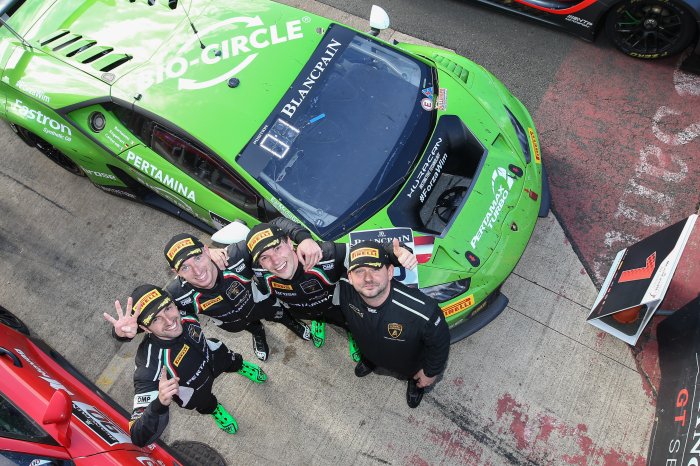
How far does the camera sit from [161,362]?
3.33m

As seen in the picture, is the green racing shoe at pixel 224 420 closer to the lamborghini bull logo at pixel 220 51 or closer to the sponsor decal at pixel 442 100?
the lamborghini bull logo at pixel 220 51

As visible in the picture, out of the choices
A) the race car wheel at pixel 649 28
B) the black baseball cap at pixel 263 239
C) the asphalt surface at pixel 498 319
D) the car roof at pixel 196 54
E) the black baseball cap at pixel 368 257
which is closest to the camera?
the black baseball cap at pixel 368 257

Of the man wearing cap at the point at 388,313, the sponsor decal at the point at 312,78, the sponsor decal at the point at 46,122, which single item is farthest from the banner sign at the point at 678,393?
the sponsor decal at the point at 46,122

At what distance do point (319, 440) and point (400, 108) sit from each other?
8.08ft

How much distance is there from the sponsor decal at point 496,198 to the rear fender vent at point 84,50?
2.87m

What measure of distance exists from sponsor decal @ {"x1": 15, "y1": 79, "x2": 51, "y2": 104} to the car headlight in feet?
10.5

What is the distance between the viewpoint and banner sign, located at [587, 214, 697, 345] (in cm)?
391

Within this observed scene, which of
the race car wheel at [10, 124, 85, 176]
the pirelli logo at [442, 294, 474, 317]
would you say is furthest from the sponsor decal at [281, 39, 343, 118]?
the race car wheel at [10, 124, 85, 176]

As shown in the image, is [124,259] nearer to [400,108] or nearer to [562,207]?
[400,108]

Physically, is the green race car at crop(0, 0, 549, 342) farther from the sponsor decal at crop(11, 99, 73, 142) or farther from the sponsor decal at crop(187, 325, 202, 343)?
the sponsor decal at crop(187, 325, 202, 343)

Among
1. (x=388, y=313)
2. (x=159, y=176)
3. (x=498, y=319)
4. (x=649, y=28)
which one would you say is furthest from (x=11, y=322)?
(x=649, y=28)

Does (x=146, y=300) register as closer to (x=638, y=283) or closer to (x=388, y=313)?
(x=388, y=313)

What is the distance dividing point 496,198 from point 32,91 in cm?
360

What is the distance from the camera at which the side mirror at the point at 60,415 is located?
10.4ft
